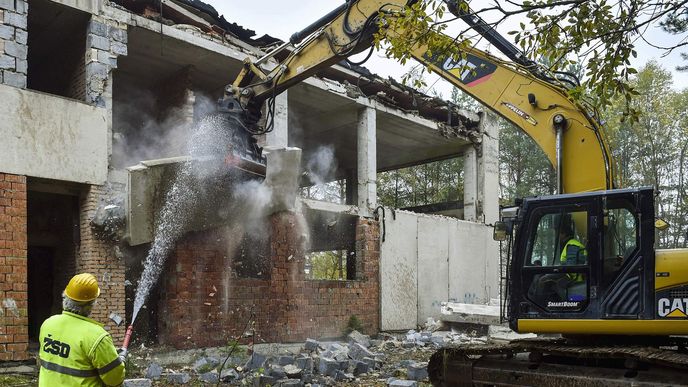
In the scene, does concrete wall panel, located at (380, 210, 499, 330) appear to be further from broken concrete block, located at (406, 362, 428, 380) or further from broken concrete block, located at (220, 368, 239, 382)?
broken concrete block, located at (220, 368, 239, 382)

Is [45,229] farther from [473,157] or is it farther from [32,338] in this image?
[473,157]

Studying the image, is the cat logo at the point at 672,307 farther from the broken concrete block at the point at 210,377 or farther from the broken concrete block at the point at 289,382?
the broken concrete block at the point at 210,377

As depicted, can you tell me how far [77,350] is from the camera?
368cm

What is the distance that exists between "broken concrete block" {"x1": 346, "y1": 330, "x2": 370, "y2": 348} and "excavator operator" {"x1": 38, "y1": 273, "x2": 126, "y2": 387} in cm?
997

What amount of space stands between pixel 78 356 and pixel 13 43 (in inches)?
282

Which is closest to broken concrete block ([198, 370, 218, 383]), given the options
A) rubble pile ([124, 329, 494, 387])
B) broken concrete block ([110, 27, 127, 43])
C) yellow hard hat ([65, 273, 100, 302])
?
rubble pile ([124, 329, 494, 387])

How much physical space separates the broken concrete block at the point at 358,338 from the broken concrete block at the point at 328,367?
3855 mm

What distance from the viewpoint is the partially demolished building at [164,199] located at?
9.21 metres

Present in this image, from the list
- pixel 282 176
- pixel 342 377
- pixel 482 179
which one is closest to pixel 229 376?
pixel 342 377

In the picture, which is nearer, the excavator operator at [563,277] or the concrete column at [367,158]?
the excavator operator at [563,277]

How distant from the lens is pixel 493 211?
62.2ft

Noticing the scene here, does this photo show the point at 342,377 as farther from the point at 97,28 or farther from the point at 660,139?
the point at 660,139

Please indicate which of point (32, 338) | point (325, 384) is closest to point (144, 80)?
point (32, 338)

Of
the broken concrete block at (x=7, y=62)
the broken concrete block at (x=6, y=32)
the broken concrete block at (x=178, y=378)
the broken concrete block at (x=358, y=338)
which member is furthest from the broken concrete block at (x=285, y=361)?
the broken concrete block at (x=6, y=32)
